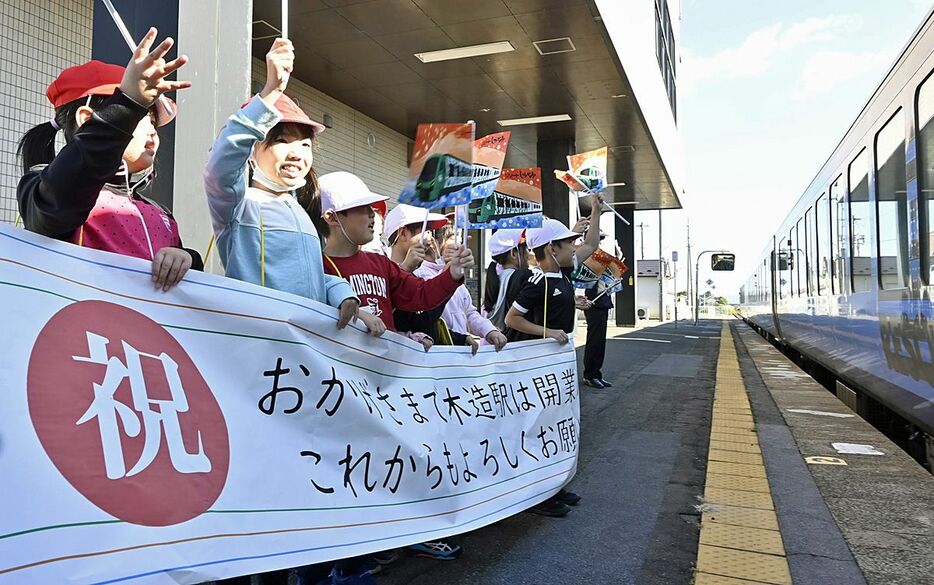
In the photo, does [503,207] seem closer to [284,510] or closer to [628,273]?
[284,510]

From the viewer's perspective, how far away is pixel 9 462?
53.5 inches

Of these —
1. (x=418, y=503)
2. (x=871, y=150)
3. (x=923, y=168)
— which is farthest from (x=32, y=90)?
(x=871, y=150)

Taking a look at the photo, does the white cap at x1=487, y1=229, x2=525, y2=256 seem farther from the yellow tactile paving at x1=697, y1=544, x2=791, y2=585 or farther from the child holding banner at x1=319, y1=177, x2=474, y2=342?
the yellow tactile paving at x1=697, y1=544, x2=791, y2=585

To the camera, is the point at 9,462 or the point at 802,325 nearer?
the point at 9,462

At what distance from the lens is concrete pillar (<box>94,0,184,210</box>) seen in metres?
3.66

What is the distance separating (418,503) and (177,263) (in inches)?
50.1

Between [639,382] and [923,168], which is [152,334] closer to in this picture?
[923,168]

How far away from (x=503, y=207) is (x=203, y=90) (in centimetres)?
228

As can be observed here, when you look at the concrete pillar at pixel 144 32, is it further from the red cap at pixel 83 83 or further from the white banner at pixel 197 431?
the white banner at pixel 197 431

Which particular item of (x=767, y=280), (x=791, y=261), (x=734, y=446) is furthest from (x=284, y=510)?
(x=767, y=280)

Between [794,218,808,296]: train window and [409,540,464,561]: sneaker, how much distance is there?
382 inches

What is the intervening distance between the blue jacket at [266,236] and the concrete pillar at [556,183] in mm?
11571

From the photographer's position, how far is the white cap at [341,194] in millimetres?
2717

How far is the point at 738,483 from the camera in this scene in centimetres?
406
